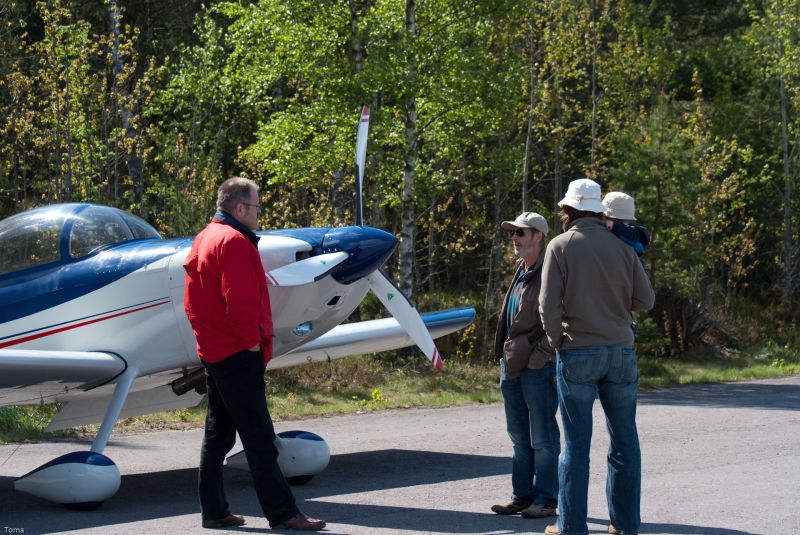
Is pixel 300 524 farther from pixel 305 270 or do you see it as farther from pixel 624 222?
pixel 624 222

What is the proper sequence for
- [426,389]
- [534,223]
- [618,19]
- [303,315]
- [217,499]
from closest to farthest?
[217,499], [534,223], [303,315], [426,389], [618,19]

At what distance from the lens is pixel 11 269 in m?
8.03

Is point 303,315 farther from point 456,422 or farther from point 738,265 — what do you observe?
point 738,265

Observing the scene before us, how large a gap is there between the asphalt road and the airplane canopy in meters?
1.77

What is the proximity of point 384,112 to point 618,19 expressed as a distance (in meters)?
13.4

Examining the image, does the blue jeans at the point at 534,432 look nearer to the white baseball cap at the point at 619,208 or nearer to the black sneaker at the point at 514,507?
the black sneaker at the point at 514,507

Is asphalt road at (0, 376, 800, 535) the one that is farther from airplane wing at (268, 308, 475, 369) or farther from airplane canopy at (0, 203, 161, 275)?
airplane canopy at (0, 203, 161, 275)

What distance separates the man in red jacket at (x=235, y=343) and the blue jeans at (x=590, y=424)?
4.97ft

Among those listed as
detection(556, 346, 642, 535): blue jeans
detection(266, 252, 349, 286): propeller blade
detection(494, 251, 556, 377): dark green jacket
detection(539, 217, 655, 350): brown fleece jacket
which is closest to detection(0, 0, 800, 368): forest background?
detection(266, 252, 349, 286): propeller blade

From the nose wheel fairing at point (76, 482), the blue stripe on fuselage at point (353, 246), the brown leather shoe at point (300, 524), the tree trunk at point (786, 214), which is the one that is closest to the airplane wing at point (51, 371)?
the nose wheel fairing at point (76, 482)

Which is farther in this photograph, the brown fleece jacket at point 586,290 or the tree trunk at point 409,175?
the tree trunk at point 409,175

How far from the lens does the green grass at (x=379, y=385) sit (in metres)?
11.2

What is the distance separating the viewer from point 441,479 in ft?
25.8

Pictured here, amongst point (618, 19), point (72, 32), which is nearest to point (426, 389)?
point (72, 32)
